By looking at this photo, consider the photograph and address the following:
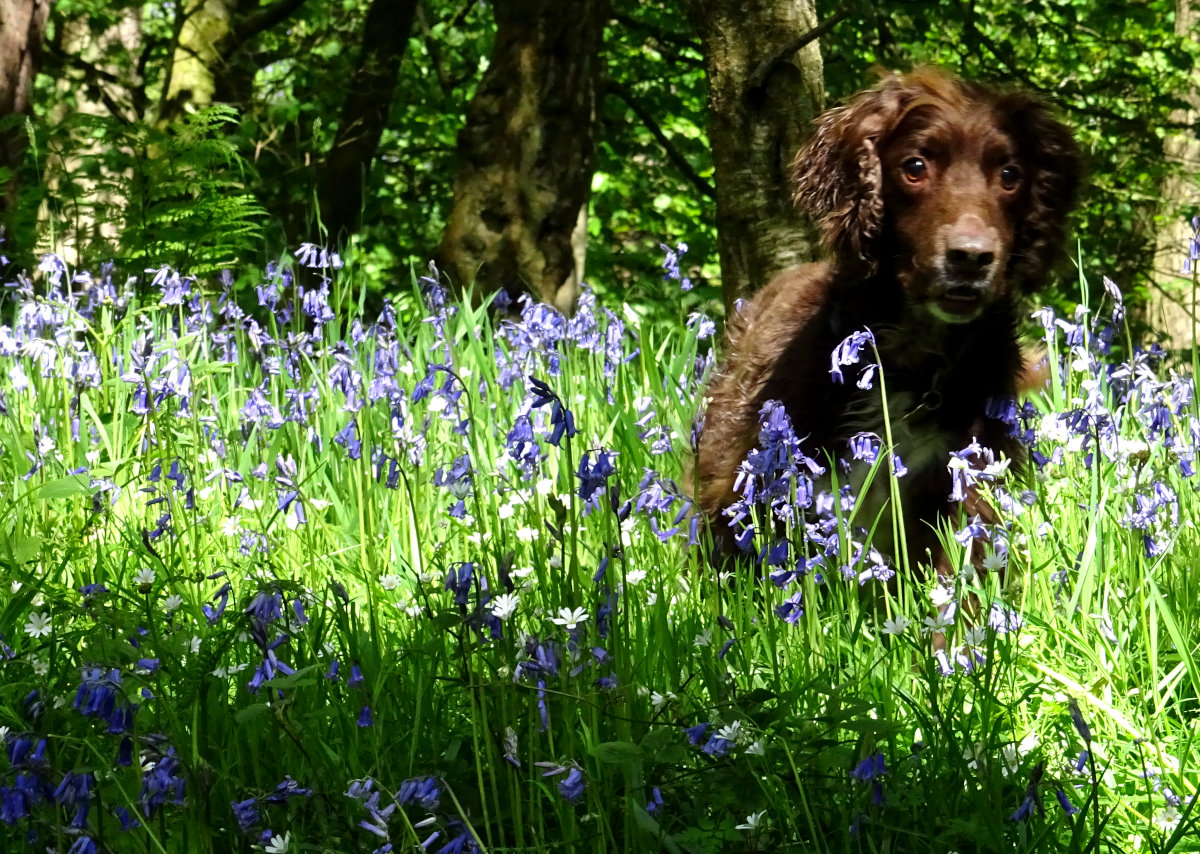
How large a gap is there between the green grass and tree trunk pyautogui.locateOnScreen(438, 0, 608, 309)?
10.8 ft

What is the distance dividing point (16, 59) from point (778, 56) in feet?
13.2

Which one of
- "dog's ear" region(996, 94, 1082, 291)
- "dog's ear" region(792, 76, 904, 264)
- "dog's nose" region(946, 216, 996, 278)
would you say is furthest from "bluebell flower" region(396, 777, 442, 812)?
"dog's ear" region(996, 94, 1082, 291)

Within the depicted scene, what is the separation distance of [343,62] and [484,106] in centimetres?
303

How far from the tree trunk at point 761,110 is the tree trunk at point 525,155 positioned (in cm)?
194

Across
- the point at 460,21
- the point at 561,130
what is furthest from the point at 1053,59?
the point at 561,130

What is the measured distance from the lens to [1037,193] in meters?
3.30

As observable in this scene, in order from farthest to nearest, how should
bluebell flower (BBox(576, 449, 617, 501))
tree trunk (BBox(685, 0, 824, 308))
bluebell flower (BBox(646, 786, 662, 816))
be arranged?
tree trunk (BBox(685, 0, 824, 308)) → bluebell flower (BBox(576, 449, 617, 501)) → bluebell flower (BBox(646, 786, 662, 816))

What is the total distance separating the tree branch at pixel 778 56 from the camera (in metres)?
4.23

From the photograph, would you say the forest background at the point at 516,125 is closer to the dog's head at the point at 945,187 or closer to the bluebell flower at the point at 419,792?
the dog's head at the point at 945,187

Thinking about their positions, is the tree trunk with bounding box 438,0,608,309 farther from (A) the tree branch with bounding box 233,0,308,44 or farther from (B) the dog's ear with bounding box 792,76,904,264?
(B) the dog's ear with bounding box 792,76,904,264

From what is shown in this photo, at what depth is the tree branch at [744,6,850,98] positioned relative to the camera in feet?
13.9

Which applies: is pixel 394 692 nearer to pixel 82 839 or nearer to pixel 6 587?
pixel 82 839

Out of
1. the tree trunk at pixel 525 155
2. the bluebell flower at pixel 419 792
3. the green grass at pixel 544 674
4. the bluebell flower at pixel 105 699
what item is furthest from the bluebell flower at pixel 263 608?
the tree trunk at pixel 525 155

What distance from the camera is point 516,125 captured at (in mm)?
6625
